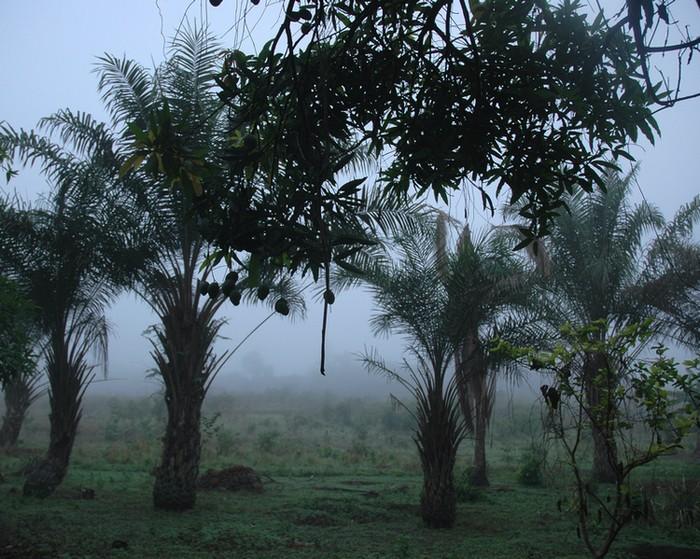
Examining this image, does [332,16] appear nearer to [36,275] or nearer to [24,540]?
[24,540]

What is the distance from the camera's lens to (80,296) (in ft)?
32.3

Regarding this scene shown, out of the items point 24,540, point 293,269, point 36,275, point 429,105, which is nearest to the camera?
point 293,269

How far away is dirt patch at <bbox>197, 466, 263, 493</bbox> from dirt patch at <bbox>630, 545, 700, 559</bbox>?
621 cm

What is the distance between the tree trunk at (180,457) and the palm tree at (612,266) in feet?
18.7

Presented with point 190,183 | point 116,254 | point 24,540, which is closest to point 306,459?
point 116,254

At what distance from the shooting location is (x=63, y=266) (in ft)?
29.9

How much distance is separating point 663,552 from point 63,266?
328 inches

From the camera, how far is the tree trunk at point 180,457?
27.7 feet

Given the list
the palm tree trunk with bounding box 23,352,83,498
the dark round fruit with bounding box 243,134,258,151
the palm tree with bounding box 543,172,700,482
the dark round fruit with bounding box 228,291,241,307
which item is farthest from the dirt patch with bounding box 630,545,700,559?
the palm tree trunk with bounding box 23,352,83,498

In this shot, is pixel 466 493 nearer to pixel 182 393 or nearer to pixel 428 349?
pixel 428 349

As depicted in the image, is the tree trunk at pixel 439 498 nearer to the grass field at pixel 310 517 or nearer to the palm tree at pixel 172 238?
the grass field at pixel 310 517

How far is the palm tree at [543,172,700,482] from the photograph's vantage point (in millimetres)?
10352

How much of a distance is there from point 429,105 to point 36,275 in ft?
25.1

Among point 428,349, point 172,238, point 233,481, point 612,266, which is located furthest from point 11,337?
point 612,266
